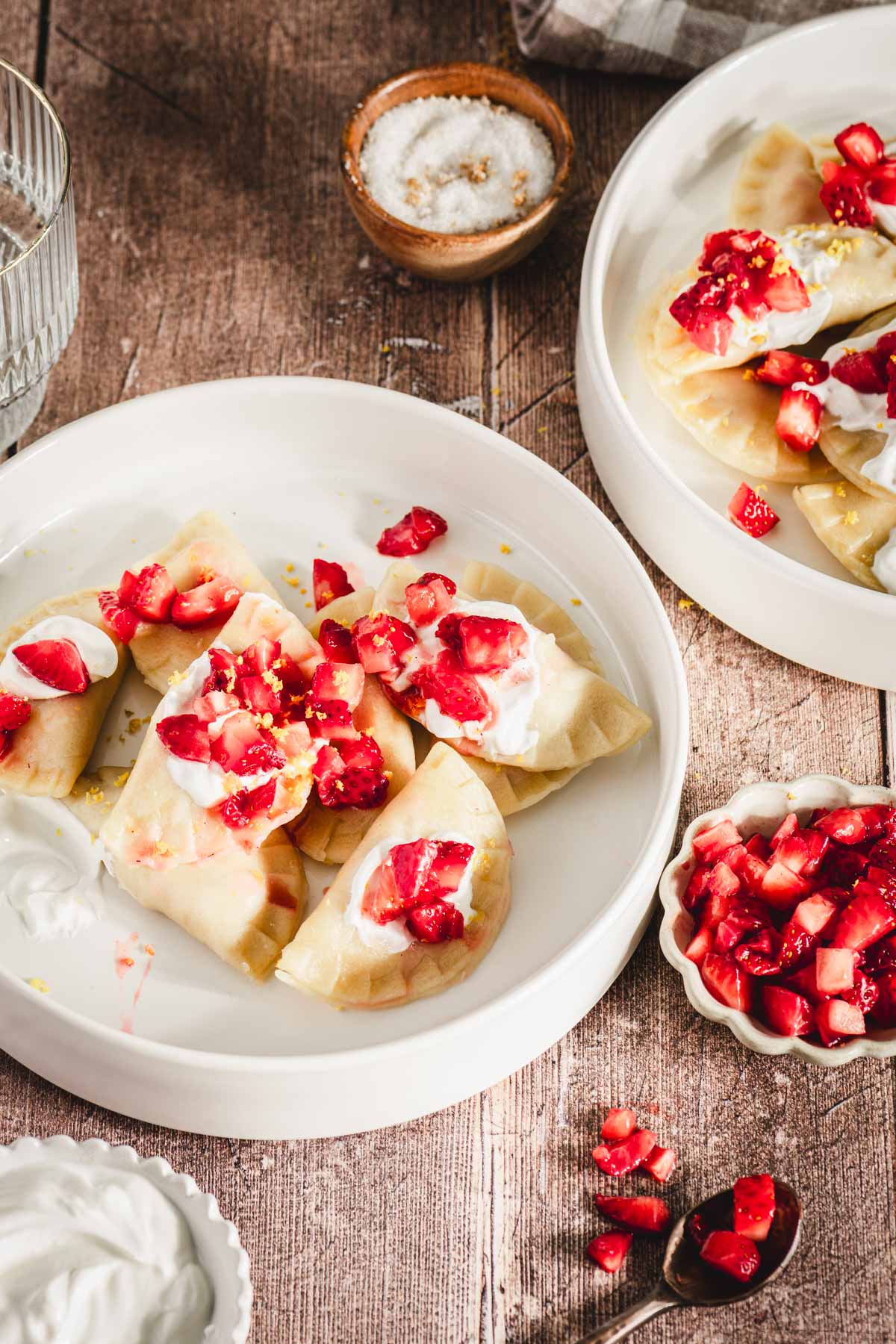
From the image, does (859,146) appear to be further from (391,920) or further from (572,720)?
(391,920)

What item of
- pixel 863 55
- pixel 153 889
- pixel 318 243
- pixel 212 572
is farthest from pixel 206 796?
pixel 863 55

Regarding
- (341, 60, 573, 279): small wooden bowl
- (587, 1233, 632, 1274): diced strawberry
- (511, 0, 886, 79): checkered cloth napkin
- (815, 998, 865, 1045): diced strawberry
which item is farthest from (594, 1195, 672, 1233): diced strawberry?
(511, 0, 886, 79): checkered cloth napkin

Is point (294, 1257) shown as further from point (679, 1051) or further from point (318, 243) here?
point (318, 243)

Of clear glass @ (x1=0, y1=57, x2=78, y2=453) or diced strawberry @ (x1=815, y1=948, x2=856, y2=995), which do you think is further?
clear glass @ (x1=0, y1=57, x2=78, y2=453)

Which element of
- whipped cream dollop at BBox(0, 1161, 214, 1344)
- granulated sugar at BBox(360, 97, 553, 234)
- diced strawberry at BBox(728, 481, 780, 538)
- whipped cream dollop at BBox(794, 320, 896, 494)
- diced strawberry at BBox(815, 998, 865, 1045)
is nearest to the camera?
whipped cream dollop at BBox(0, 1161, 214, 1344)

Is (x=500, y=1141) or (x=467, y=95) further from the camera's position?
(x=467, y=95)

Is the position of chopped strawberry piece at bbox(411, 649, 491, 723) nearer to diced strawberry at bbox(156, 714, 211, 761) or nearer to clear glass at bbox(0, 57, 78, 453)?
diced strawberry at bbox(156, 714, 211, 761)

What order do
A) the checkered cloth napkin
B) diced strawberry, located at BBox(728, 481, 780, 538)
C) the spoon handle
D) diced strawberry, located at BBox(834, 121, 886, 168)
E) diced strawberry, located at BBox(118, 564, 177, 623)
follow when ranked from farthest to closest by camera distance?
the checkered cloth napkin < diced strawberry, located at BBox(834, 121, 886, 168) < diced strawberry, located at BBox(728, 481, 780, 538) < diced strawberry, located at BBox(118, 564, 177, 623) < the spoon handle
